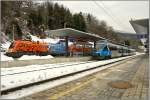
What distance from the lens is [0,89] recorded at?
9445 mm

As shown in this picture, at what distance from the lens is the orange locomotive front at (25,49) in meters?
32.4

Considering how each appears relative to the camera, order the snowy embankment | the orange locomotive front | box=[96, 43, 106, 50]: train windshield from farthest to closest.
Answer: box=[96, 43, 106, 50]: train windshield → the orange locomotive front → the snowy embankment

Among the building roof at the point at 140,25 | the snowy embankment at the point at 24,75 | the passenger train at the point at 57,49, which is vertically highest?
the building roof at the point at 140,25

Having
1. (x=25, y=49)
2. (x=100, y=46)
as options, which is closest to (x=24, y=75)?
(x=25, y=49)

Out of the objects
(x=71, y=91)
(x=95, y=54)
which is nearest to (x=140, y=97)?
(x=71, y=91)

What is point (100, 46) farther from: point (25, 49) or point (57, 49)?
point (25, 49)

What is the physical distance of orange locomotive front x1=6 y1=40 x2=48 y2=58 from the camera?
32.4 meters

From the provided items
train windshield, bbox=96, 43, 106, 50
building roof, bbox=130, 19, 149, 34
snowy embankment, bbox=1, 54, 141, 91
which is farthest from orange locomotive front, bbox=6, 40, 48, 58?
building roof, bbox=130, 19, 149, 34

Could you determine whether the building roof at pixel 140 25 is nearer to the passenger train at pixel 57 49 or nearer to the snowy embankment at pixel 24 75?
the passenger train at pixel 57 49

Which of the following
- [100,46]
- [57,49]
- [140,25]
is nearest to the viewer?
[57,49]

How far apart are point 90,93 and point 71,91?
0.75 m

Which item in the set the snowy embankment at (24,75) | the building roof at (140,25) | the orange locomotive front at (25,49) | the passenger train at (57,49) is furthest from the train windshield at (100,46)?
the building roof at (140,25)

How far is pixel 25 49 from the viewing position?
115 feet

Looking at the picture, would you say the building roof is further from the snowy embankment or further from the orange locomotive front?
the snowy embankment
